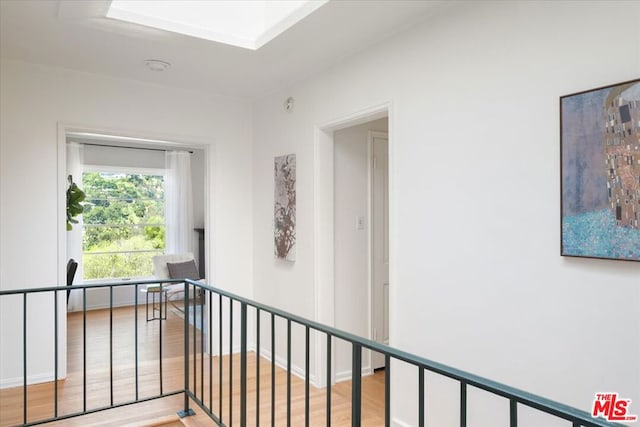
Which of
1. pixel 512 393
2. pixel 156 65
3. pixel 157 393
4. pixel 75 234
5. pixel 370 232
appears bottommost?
pixel 157 393

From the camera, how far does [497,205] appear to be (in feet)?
7.03

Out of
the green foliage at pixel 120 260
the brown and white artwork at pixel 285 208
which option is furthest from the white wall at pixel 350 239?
the green foliage at pixel 120 260

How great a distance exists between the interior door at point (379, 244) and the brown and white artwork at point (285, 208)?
655 millimetres

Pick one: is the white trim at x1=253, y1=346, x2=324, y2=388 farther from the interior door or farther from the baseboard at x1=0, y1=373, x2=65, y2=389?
the baseboard at x1=0, y1=373, x2=65, y2=389

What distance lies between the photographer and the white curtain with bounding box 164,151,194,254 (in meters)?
6.93

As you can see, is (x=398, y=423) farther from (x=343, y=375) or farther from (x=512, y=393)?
(x=512, y=393)

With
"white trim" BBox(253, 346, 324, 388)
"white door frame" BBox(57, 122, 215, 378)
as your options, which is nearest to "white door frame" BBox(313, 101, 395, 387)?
"white trim" BBox(253, 346, 324, 388)

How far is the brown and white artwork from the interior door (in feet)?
2.15

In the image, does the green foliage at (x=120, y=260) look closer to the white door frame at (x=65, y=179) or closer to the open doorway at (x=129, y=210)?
the open doorway at (x=129, y=210)

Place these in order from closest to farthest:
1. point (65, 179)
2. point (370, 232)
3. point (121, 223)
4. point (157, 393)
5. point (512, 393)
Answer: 1. point (512, 393)
2. point (157, 393)
3. point (65, 179)
4. point (370, 232)
5. point (121, 223)

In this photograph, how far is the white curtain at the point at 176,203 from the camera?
693 centimetres

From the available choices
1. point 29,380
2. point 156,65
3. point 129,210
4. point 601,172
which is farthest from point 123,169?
point 601,172

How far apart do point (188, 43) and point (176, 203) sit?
430 cm

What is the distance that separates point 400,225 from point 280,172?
151 centimetres
